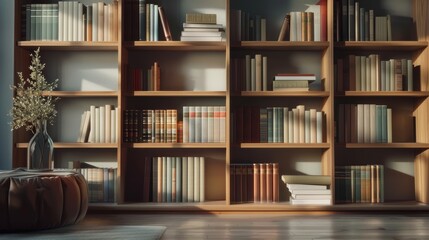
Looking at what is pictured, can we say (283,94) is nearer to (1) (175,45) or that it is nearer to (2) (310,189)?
(2) (310,189)

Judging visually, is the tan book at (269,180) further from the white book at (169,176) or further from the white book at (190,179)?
the white book at (169,176)

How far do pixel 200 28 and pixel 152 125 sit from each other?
83cm

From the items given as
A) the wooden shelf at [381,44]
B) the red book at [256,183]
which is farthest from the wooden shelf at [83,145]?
the wooden shelf at [381,44]

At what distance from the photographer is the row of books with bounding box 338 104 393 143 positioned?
4.77 meters

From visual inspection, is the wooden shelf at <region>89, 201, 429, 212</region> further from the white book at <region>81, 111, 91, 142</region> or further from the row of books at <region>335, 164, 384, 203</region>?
the white book at <region>81, 111, 91, 142</region>

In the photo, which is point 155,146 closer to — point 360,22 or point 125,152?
point 125,152

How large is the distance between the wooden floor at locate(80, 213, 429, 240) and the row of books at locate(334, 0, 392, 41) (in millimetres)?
1359

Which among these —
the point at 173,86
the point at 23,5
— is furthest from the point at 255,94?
the point at 23,5

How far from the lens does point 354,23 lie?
477 centimetres

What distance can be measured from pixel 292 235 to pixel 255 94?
4.44 feet

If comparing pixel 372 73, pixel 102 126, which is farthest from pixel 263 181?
pixel 102 126

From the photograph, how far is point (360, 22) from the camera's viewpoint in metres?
4.77

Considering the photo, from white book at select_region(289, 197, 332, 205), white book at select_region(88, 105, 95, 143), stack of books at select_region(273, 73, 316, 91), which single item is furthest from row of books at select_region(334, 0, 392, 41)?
white book at select_region(88, 105, 95, 143)

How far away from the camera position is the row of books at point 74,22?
4.77 m
